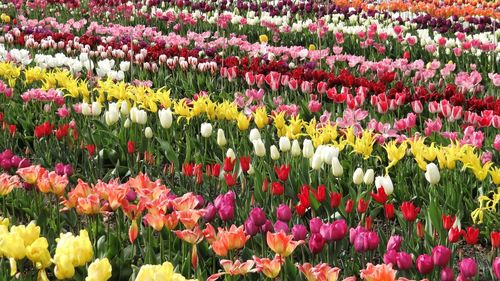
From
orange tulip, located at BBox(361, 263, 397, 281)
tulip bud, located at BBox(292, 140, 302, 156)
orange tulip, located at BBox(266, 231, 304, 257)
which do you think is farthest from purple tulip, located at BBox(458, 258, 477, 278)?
tulip bud, located at BBox(292, 140, 302, 156)

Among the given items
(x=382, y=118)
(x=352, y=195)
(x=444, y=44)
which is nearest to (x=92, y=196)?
(x=352, y=195)

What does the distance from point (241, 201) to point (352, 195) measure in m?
0.52

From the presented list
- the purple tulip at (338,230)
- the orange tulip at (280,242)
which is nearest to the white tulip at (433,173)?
the purple tulip at (338,230)

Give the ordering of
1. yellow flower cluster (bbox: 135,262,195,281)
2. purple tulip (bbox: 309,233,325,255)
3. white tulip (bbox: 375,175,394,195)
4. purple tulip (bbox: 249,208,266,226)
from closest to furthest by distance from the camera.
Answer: yellow flower cluster (bbox: 135,262,195,281) < purple tulip (bbox: 309,233,325,255) < purple tulip (bbox: 249,208,266,226) < white tulip (bbox: 375,175,394,195)

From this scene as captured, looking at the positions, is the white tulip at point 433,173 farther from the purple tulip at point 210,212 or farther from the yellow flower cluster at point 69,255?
the yellow flower cluster at point 69,255

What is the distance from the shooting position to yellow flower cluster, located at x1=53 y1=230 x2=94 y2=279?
231 cm

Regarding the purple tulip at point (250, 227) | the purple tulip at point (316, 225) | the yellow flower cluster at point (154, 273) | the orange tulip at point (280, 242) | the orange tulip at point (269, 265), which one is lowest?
the purple tulip at point (250, 227)

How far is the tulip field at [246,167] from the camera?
105 inches

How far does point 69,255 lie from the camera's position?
2324 mm

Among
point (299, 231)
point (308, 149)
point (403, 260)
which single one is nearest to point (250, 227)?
point (299, 231)

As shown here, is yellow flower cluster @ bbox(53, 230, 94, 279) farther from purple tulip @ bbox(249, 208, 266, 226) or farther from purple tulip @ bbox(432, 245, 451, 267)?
purple tulip @ bbox(432, 245, 451, 267)

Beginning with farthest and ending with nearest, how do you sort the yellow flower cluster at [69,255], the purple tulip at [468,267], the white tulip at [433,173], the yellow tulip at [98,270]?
1. the white tulip at [433,173]
2. the purple tulip at [468,267]
3. the yellow flower cluster at [69,255]
4. the yellow tulip at [98,270]

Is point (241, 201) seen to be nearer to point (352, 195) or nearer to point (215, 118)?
point (352, 195)

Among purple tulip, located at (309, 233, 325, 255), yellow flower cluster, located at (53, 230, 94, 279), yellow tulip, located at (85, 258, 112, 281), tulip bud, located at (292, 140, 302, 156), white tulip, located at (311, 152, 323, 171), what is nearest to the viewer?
yellow tulip, located at (85, 258, 112, 281)
